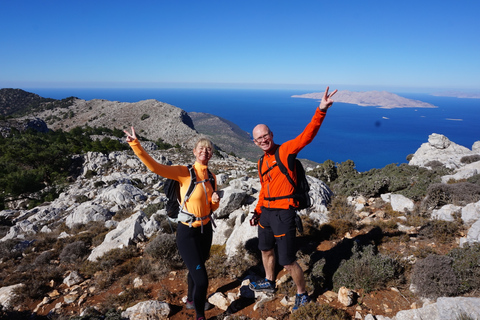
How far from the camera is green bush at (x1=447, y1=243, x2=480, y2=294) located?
330 cm

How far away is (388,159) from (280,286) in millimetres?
105724

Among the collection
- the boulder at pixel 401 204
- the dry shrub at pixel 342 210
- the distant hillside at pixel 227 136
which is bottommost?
the distant hillside at pixel 227 136

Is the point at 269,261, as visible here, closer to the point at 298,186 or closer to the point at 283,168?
the point at 298,186

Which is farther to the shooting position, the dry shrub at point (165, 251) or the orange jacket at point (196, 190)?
the dry shrub at point (165, 251)

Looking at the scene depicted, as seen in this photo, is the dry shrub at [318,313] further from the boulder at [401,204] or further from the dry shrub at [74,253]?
the dry shrub at [74,253]

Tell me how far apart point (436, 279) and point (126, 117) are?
78.0m

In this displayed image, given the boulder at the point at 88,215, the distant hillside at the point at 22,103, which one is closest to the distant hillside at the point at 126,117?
the distant hillside at the point at 22,103

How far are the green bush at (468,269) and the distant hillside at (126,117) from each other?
48.4 meters

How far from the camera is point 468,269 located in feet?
11.0

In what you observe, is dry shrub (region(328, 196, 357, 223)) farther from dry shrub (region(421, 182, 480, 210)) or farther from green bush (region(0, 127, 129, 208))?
green bush (region(0, 127, 129, 208))

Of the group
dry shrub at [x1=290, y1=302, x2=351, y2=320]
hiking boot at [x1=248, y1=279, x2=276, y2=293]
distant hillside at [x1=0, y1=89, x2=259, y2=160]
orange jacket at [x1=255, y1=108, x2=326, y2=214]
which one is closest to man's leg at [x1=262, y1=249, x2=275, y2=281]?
hiking boot at [x1=248, y1=279, x2=276, y2=293]

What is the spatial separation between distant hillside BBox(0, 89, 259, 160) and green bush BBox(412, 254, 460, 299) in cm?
4829

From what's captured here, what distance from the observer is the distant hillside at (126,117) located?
59500 millimetres

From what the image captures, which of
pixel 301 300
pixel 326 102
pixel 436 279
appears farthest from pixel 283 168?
pixel 436 279
